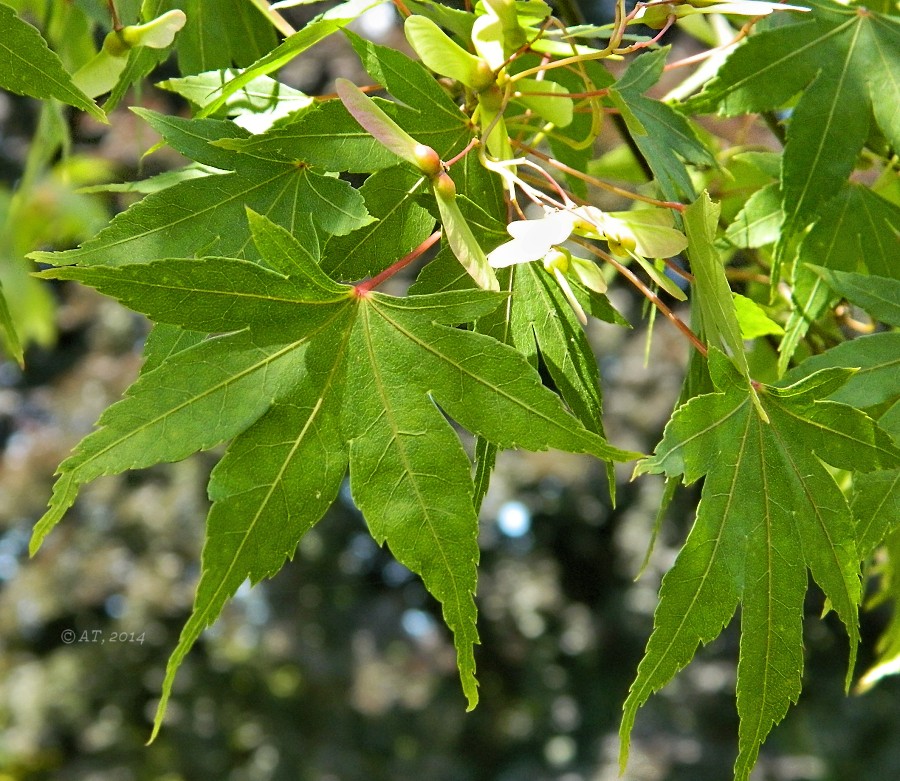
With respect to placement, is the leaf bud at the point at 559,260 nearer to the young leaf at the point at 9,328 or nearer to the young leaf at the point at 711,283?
the young leaf at the point at 711,283

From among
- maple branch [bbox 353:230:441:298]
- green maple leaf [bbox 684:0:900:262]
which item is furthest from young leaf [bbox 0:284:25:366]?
green maple leaf [bbox 684:0:900:262]

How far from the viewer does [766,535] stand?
523mm

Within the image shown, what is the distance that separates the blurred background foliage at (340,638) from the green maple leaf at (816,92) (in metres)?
3.45

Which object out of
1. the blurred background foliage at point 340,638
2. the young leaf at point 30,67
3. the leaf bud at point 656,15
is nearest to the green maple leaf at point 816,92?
the leaf bud at point 656,15

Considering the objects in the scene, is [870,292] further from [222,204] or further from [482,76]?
[222,204]

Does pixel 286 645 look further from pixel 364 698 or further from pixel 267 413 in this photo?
pixel 267 413

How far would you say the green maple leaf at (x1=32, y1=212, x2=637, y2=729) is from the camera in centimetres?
45

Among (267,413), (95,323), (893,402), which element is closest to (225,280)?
(267,413)

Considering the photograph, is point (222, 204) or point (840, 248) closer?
point (222, 204)

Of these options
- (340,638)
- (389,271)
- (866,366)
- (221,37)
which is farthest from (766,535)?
(340,638)

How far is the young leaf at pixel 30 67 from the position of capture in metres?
0.47

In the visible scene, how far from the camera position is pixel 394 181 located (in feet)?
1.67

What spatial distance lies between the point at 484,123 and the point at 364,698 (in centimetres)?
429

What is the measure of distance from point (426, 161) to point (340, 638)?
4.39 metres
